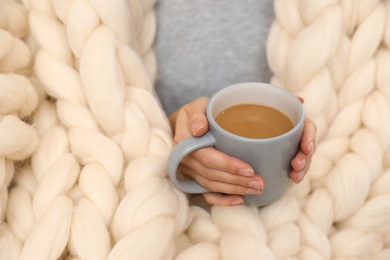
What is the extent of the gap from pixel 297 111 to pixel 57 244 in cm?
33

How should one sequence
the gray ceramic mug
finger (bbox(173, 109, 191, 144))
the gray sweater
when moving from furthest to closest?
the gray sweater < finger (bbox(173, 109, 191, 144)) < the gray ceramic mug

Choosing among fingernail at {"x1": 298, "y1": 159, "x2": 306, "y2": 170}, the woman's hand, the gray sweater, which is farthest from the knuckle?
the gray sweater

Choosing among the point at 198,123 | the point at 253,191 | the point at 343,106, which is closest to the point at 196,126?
the point at 198,123

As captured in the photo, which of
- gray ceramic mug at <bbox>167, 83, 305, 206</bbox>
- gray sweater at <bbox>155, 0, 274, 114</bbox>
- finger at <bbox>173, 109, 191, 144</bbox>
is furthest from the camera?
gray sweater at <bbox>155, 0, 274, 114</bbox>

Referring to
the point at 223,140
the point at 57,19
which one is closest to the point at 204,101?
the point at 223,140

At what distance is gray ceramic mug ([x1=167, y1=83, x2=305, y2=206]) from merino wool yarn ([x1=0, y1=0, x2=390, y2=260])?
0.03 m

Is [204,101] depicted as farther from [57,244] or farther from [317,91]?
[57,244]

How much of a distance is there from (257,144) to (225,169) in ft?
0.19

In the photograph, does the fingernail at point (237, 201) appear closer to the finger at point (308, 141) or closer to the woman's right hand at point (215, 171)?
the woman's right hand at point (215, 171)

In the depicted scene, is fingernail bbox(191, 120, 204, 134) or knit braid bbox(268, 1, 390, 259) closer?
fingernail bbox(191, 120, 204, 134)

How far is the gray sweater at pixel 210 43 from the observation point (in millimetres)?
855

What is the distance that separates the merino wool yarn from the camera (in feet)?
1.89

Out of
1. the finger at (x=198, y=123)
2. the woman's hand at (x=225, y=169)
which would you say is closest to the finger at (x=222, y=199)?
the woman's hand at (x=225, y=169)

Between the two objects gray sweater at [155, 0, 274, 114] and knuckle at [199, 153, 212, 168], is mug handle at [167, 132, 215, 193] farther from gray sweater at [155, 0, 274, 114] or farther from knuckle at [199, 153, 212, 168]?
gray sweater at [155, 0, 274, 114]
